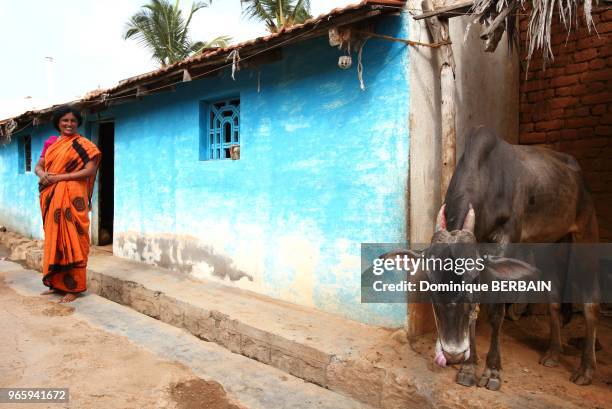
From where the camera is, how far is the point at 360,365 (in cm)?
317

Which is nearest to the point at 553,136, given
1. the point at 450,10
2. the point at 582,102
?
the point at 582,102

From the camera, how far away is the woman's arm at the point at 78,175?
208 inches

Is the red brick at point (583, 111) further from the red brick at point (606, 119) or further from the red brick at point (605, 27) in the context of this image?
the red brick at point (605, 27)

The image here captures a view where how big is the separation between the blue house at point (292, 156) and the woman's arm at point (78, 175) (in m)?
1.21

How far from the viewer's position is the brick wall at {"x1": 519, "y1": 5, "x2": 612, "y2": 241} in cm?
445

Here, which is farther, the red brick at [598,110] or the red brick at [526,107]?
the red brick at [526,107]

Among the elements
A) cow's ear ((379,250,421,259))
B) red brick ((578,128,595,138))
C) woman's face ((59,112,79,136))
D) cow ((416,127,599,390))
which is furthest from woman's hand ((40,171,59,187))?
red brick ((578,128,595,138))

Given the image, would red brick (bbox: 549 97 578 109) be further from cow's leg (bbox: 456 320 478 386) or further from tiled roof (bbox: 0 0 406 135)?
cow's leg (bbox: 456 320 478 386)

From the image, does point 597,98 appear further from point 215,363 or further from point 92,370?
point 92,370

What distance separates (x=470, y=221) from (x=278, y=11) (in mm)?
13633

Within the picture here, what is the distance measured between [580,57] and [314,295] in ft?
→ 12.4

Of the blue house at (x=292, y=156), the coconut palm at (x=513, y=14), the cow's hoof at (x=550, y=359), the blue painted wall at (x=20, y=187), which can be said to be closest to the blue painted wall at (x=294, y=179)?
the blue house at (x=292, y=156)

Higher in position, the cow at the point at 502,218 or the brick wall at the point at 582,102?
the brick wall at the point at 582,102

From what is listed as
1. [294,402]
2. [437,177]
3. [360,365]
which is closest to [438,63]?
[437,177]
